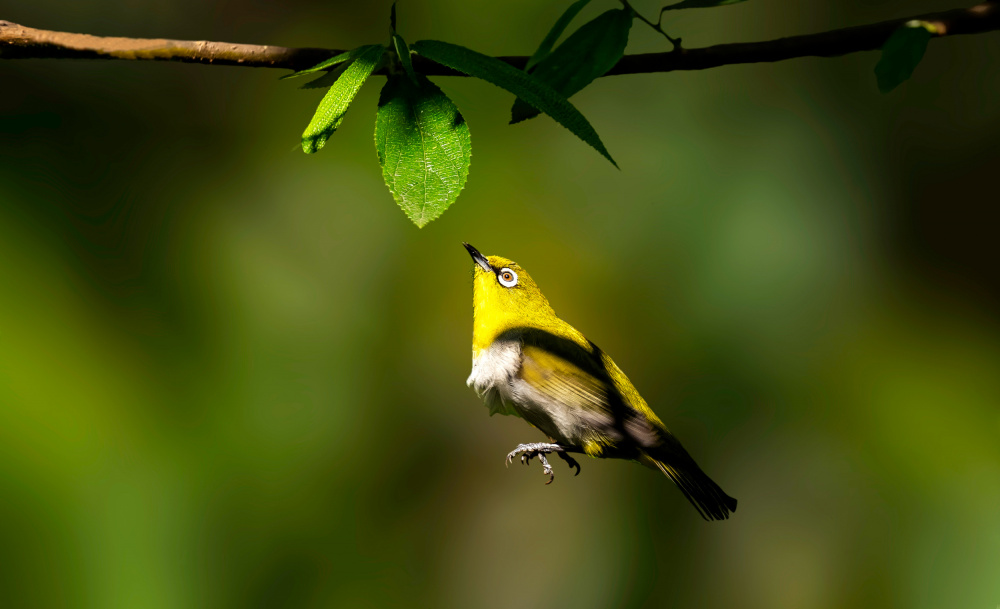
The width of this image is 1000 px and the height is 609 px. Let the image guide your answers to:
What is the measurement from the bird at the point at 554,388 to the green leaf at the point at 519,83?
0.33m

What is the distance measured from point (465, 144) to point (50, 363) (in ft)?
6.61

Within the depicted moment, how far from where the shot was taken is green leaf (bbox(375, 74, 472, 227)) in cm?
45

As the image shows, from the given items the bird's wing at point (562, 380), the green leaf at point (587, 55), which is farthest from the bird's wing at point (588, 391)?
the green leaf at point (587, 55)

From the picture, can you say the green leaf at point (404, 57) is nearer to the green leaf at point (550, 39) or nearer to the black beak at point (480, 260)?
the green leaf at point (550, 39)

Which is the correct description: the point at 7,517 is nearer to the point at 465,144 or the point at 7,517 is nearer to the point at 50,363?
the point at 50,363

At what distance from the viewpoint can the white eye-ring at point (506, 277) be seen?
878 mm

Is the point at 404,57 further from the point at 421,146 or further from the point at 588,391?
the point at 588,391

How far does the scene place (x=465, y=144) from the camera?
474 mm

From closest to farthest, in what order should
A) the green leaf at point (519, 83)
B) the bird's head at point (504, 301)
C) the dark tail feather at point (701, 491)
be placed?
the green leaf at point (519, 83) < the dark tail feather at point (701, 491) < the bird's head at point (504, 301)

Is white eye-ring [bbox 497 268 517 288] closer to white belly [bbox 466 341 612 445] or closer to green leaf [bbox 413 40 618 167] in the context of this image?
white belly [bbox 466 341 612 445]

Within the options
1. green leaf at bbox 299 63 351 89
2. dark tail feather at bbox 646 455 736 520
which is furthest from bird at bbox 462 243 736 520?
green leaf at bbox 299 63 351 89

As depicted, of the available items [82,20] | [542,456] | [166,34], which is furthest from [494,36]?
[542,456]

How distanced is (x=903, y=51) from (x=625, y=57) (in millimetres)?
179

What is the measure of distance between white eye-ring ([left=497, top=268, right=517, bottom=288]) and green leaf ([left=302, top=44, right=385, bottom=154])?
16.1 inches
